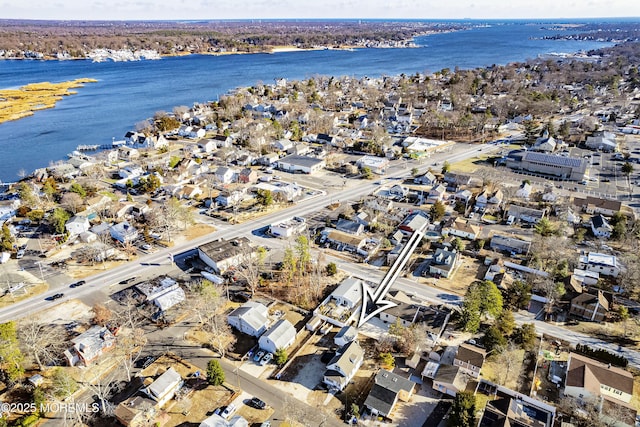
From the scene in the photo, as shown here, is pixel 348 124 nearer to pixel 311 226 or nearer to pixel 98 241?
pixel 311 226

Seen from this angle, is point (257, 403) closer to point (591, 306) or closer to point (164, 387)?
point (164, 387)

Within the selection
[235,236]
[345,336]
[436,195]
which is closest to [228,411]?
[345,336]

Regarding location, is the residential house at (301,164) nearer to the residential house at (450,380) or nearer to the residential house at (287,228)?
the residential house at (287,228)

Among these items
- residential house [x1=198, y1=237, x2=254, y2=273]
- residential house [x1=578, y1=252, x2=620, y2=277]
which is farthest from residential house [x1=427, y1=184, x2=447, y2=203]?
residential house [x1=198, y1=237, x2=254, y2=273]

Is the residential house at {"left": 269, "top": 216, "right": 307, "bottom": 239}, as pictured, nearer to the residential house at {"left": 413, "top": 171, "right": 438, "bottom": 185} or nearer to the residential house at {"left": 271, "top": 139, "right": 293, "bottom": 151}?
the residential house at {"left": 413, "top": 171, "right": 438, "bottom": 185}

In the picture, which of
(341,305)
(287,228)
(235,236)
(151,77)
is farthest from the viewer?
(151,77)

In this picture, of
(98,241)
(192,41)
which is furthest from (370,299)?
(192,41)
